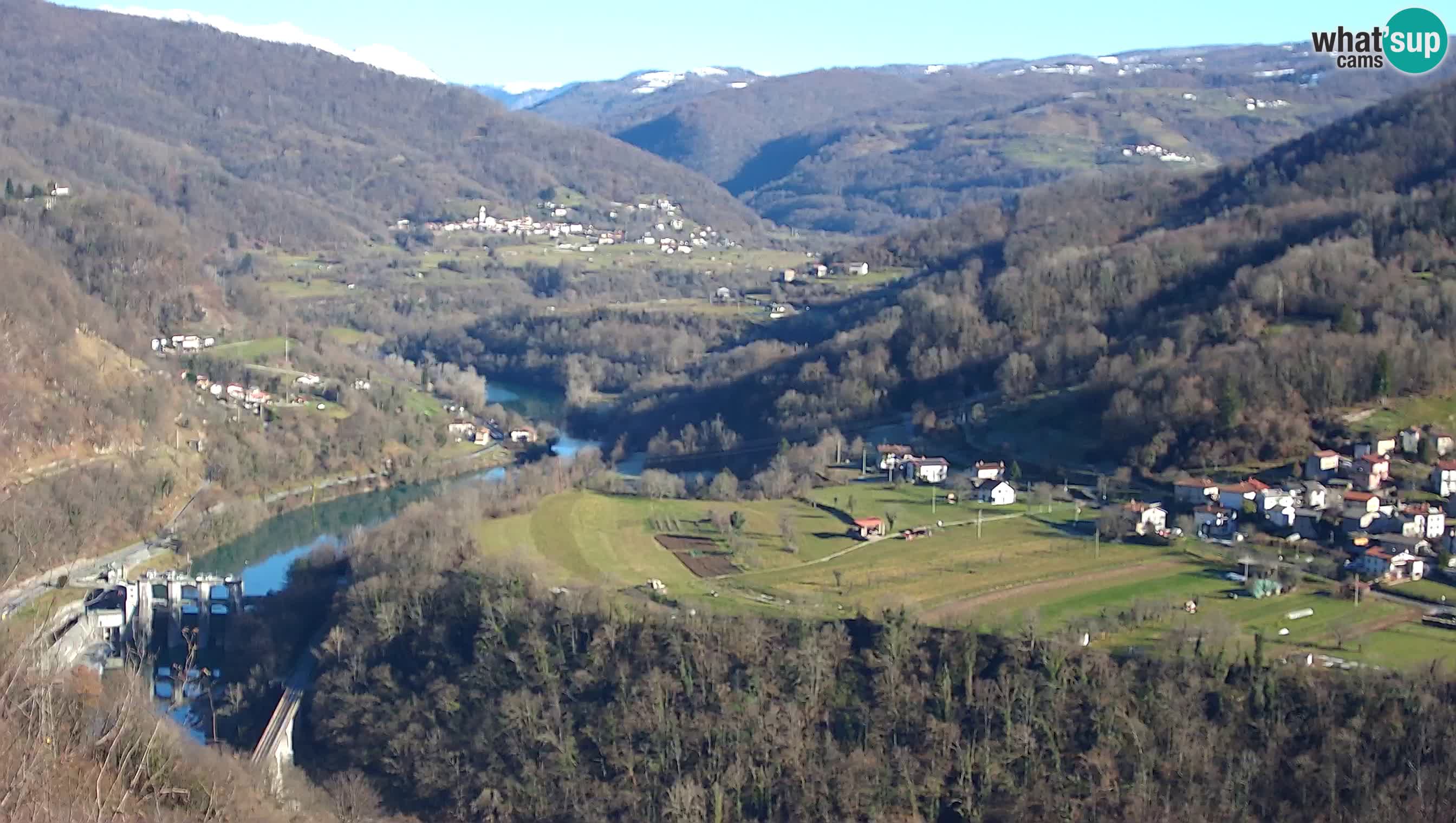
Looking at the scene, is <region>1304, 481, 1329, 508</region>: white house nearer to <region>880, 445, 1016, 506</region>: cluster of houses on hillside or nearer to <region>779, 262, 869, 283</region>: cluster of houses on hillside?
<region>880, 445, 1016, 506</region>: cluster of houses on hillside

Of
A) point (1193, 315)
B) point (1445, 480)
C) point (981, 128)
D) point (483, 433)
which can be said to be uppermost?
point (981, 128)

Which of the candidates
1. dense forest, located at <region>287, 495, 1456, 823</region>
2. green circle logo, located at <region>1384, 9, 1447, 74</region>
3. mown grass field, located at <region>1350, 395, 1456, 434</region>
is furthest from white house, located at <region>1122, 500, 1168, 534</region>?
green circle logo, located at <region>1384, 9, 1447, 74</region>

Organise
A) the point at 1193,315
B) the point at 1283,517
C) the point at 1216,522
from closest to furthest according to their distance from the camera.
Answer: the point at 1283,517
the point at 1216,522
the point at 1193,315

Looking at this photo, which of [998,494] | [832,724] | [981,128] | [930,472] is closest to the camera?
[832,724]

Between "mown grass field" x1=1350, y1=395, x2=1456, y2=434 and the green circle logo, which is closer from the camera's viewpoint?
"mown grass field" x1=1350, y1=395, x2=1456, y2=434

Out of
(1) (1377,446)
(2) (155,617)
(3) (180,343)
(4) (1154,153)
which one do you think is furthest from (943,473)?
(4) (1154,153)

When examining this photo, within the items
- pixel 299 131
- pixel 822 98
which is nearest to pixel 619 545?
pixel 299 131

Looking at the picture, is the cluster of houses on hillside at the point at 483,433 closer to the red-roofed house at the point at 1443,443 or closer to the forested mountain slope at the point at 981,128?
the red-roofed house at the point at 1443,443

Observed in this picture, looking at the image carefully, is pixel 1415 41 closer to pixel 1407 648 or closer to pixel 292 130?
pixel 1407 648
